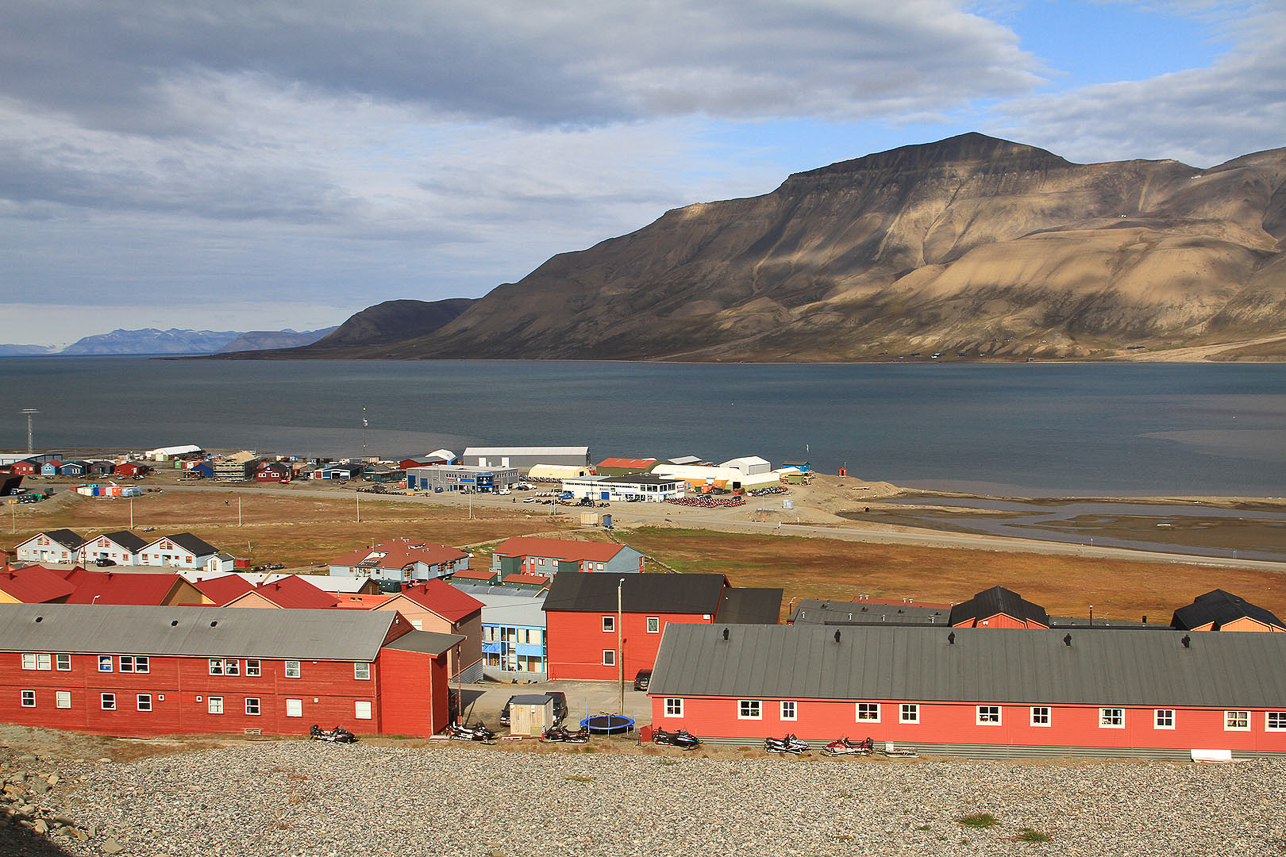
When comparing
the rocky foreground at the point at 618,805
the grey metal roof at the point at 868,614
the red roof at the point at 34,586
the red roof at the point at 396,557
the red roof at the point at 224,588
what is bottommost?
the rocky foreground at the point at 618,805

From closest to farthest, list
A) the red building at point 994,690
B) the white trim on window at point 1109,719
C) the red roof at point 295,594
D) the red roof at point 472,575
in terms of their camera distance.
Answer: the red building at point 994,690 < the white trim on window at point 1109,719 < the red roof at point 295,594 < the red roof at point 472,575

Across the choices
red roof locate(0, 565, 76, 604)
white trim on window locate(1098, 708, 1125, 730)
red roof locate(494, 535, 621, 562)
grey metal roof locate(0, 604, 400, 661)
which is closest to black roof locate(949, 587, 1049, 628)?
white trim on window locate(1098, 708, 1125, 730)

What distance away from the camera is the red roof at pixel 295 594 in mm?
40734

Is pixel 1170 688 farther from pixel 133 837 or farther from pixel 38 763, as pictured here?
pixel 38 763

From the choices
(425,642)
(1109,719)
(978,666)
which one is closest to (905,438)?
(978,666)

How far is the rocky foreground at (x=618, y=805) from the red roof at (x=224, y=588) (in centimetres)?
1463

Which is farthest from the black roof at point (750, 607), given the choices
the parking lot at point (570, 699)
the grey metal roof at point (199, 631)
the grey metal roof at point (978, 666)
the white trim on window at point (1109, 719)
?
the grey metal roof at point (199, 631)

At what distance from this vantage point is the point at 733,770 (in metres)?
27.7

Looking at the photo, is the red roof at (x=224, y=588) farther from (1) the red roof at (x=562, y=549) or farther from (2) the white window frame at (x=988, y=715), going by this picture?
(2) the white window frame at (x=988, y=715)

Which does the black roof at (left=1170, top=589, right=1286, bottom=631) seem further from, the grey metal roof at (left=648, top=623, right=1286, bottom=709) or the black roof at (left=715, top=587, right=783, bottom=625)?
the black roof at (left=715, top=587, right=783, bottom=625)

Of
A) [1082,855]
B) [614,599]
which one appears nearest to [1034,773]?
[1082,855]

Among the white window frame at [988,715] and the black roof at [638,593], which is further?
the black roof at [638,593]

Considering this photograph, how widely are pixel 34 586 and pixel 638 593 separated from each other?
22.9 metres

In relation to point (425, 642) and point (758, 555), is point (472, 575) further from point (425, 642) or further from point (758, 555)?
point (758, 555)
